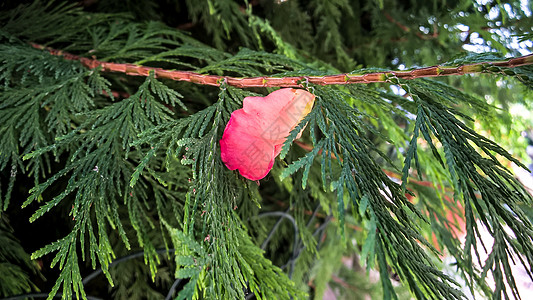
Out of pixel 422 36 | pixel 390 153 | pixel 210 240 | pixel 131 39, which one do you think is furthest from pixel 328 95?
pixel 390 153

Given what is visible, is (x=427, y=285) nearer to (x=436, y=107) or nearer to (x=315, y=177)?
(x=436, y=107)

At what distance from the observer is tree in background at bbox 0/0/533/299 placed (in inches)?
14.8

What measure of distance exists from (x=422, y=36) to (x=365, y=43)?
0.20m

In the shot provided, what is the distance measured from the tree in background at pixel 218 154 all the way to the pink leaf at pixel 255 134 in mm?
14

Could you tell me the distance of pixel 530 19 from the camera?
1.11m

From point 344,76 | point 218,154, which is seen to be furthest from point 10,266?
point 344,76

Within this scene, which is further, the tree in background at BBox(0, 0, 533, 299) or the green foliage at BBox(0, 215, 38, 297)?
the green foliage at BBox(0, 215, 38, 297)

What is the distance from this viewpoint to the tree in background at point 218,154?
1.23ft

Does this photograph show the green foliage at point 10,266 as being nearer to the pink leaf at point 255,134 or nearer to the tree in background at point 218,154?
the tree in background at point 218,154

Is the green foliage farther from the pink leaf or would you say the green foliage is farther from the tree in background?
the pink leaf

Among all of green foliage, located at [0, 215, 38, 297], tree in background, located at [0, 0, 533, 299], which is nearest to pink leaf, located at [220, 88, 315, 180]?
tree in background, located at [0, 0, 533, 299]

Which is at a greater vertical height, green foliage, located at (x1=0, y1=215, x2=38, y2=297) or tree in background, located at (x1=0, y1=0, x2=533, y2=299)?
tree in background, located at (x1=0, y1=0, x2=533, y2=299)

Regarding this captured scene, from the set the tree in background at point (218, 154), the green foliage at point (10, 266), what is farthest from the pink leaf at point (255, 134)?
the green foliage at point (10, 266)

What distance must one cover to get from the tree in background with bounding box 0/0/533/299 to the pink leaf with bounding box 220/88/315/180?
0.04 ft
